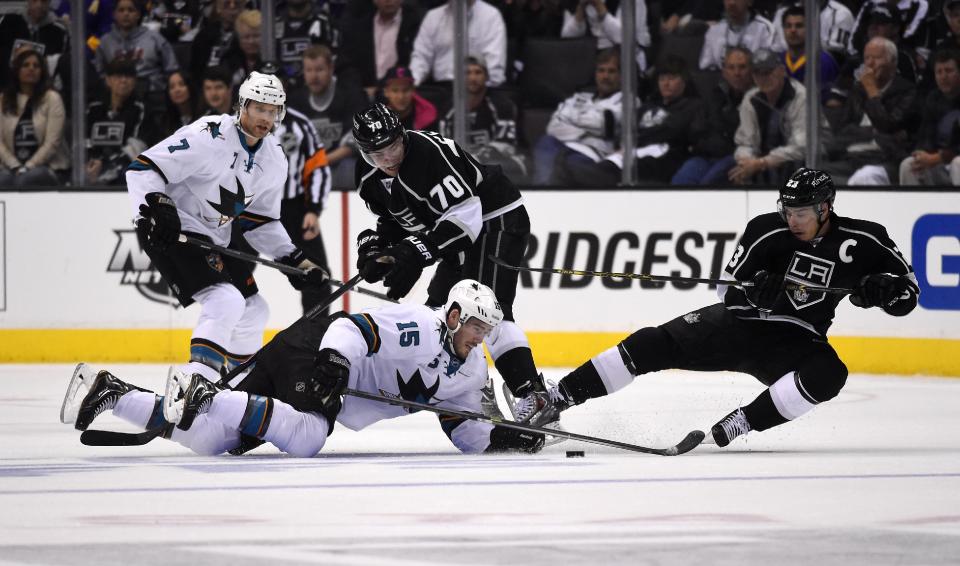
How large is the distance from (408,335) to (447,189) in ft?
3.38

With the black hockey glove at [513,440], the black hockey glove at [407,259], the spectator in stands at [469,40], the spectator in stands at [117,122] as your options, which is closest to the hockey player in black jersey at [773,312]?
the black hockey glove at [513,440]

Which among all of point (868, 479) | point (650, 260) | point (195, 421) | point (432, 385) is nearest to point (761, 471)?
point (868, 479)

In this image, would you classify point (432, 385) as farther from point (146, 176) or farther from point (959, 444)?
point (959, 444)

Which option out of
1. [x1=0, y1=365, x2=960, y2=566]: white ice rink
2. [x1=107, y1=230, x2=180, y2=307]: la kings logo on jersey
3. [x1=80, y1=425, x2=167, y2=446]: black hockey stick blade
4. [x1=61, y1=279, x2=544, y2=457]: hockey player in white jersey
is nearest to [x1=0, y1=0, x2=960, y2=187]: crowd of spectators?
[x1=107, y1=230, x2=180, y2=307]: la kings logo on jersey

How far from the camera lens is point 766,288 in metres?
5.85

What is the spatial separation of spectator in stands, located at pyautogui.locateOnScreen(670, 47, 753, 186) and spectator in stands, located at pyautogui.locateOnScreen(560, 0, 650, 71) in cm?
43

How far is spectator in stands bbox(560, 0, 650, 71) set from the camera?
9422 mm

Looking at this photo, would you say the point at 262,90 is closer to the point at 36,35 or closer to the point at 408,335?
the point at 408,335

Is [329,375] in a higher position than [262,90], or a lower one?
lower

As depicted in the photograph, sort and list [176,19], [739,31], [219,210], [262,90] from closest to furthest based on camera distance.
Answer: [262,90], [219,210], [739,31], [176,19]

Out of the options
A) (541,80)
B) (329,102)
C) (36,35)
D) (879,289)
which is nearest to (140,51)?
(36,35)

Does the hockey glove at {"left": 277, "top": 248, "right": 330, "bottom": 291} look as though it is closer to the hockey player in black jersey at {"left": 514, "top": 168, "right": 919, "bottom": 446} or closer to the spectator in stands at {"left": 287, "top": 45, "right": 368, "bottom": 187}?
the hockey player in black jersey at {"left": 514, "top": 168, "right": 919, "bottom": 446}

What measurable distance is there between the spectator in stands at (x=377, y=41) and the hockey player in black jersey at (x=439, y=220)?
3361 mm

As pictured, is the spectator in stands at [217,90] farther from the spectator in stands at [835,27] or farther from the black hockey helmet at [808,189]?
the black hockey helmet at [808,189]
